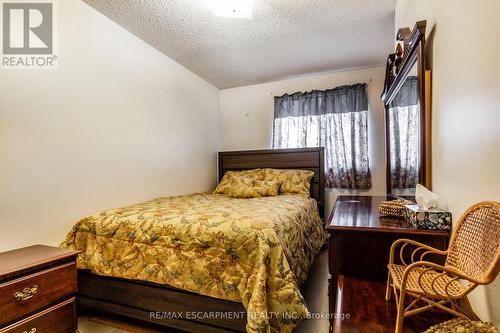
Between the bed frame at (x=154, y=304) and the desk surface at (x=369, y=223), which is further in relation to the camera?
the bed frame at (x=154, y=304)

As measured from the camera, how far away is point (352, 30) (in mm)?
2477

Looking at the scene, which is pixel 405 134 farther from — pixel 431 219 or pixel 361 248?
pixel 361 248

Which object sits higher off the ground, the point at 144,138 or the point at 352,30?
the point at 352,30

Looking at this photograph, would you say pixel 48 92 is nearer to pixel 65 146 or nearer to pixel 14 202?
pixel 65 146

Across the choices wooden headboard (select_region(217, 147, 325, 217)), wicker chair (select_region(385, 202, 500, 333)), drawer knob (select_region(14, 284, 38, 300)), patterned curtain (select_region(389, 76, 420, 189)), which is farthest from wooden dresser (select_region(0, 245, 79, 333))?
wooden headboard (select_region(217, 147, 325, 217))

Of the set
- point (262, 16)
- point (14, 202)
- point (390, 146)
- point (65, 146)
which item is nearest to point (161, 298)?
point (14, 202)

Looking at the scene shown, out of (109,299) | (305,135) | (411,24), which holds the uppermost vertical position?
(411,24)

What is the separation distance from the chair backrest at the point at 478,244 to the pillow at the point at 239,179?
2.23m

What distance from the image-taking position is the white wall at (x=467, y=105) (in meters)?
0.89

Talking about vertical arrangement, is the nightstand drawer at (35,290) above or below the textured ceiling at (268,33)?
below

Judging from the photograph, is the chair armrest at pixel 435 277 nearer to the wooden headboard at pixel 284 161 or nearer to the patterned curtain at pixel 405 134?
the patterned curtain at pixel 405 134

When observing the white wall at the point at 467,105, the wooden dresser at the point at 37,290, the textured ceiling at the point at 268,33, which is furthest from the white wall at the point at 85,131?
the white wall at the point at 467,105

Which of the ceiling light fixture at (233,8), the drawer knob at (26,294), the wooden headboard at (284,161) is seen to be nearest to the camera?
the drawer knob at (26,294)

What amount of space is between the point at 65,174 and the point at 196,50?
1.82m
